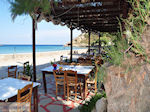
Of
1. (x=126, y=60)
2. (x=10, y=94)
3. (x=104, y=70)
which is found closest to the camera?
(x=126, y=60)

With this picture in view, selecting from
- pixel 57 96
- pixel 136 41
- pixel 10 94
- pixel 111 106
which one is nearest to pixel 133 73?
pixel 136 41

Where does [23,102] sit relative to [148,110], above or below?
below

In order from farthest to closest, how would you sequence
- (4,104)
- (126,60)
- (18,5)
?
(18,5), (4,104), (126,60)

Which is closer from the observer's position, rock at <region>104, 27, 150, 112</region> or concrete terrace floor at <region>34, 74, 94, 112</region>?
rock at <region>104, 27, 150, 112</region>

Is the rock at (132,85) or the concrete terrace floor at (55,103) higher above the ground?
the rock at (132,85)

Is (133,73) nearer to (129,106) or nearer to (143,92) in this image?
(143,92)

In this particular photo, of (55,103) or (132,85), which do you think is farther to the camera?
(55,103)

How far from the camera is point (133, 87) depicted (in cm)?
122

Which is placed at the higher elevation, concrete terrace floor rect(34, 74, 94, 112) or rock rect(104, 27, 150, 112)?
rock rect(104, 27, 150, 112)

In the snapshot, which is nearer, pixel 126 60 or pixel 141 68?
pixel 141 68

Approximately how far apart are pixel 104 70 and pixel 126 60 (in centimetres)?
27

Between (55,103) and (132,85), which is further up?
(132,85)

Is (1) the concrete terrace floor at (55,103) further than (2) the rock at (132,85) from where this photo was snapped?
Yes

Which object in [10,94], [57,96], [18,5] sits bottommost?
[57,96]
